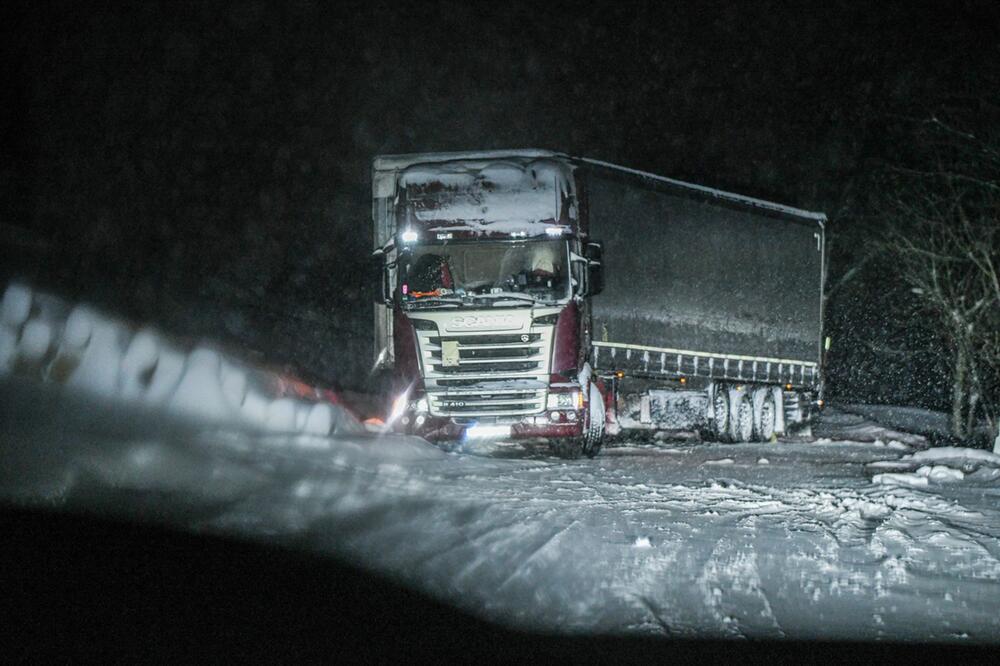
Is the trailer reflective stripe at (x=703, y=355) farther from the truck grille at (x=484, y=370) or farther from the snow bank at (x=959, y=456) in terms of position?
the snow bank at (x=959, y=456)

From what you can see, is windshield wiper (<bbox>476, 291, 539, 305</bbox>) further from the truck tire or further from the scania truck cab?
the truck tire

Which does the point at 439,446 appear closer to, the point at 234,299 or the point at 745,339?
the point at 745,339

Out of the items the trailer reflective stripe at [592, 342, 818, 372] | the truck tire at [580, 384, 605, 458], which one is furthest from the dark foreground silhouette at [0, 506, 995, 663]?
the trailer reflective stripe at [592, 342, 818, 372]

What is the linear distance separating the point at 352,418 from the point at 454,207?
4160 millimetres

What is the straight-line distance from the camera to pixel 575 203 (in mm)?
13758

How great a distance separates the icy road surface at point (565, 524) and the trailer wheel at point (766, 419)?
6.92m

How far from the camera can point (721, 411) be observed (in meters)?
18.5

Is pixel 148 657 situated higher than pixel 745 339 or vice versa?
pixel 745 339

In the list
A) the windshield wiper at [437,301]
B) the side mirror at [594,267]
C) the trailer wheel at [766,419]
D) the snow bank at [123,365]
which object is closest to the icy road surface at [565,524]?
the snow bank at [123,365]

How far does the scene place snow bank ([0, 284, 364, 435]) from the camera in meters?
9.16

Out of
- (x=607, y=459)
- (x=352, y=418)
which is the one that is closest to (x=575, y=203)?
(x=607, y=459)

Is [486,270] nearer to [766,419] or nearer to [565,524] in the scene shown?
[565,524]

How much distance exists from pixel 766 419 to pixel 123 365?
41.3 feet

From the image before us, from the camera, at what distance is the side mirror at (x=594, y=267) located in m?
13.6
